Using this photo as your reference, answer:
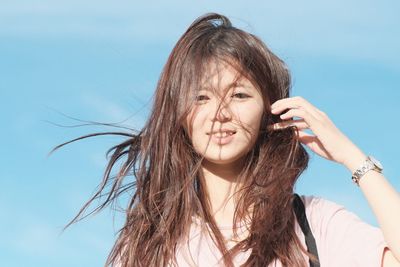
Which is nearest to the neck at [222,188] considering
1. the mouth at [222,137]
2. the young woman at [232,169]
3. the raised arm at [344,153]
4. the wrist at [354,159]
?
the young woman at [232,169]

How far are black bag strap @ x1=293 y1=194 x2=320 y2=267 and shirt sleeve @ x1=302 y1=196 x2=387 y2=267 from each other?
0.02 m

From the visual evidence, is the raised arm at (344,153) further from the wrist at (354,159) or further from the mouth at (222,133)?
the mouth at (222,133)

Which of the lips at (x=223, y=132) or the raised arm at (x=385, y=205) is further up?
the lips at (x=223, y=132)

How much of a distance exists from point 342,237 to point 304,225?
32 cm

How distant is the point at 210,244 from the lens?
5.88 m

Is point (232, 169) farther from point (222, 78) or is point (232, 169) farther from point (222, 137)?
point (222, 78)

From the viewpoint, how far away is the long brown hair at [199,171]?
19.2 ft

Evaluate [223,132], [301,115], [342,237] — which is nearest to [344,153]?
[301,115]

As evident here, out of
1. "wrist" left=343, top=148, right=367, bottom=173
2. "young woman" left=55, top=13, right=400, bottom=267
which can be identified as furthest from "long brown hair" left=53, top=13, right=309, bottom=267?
"wrist" left=343, top=148, right=367, bottom=173

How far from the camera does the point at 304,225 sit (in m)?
5.86

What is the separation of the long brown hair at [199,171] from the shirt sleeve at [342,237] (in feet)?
0.46

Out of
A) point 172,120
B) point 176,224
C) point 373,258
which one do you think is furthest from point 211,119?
point 373,258

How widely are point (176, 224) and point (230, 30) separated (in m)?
1.29

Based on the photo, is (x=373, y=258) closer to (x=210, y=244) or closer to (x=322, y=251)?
(x=322, y=251)
